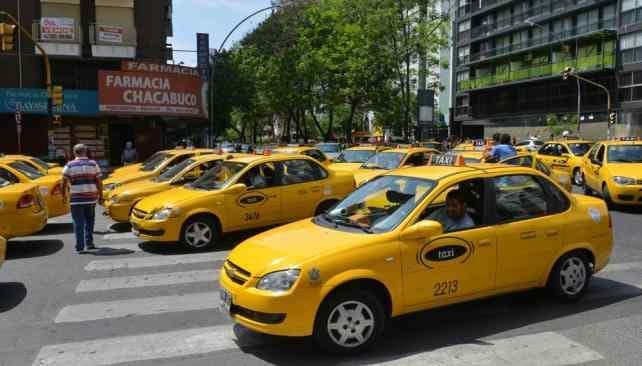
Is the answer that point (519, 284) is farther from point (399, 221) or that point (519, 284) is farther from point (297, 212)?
point (297, 212)

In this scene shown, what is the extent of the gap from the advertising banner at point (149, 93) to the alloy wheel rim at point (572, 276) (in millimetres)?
25833

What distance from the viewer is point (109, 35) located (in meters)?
32.1

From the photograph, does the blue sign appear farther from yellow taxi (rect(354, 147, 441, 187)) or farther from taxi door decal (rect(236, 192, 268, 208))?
taxi door decal (rect(236, 192, 268, 208))

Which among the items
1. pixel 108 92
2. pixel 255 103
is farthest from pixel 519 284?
pixel 255 103

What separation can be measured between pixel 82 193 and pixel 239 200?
2.34m

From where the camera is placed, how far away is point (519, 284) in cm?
605

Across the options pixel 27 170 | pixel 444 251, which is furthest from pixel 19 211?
pixel 444 251

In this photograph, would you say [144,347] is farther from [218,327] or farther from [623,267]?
[623,267]

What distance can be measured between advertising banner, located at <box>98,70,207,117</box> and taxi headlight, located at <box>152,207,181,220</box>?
2086cm

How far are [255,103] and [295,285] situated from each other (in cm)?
4955

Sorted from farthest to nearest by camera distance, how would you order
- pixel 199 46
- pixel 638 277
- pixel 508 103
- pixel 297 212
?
pixel 508 103 < pixel 199 46 < pixel 297 212 < pixel 638 277

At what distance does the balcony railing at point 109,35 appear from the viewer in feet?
105

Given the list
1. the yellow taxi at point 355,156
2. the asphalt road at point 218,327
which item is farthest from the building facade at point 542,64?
the asphalt road at point 218,327

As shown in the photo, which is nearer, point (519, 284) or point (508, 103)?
point (519, 284)
